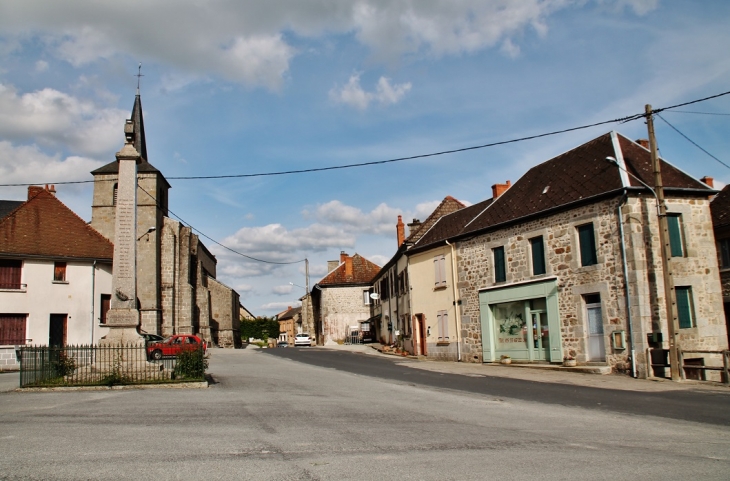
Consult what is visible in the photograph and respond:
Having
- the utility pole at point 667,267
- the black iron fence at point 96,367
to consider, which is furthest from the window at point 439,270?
the black iron fence at point 96,367

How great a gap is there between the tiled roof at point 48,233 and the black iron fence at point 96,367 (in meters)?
15.3

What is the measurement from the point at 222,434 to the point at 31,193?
29.2 metres

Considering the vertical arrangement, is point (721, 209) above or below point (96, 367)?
above

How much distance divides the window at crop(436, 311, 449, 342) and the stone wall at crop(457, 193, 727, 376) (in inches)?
247

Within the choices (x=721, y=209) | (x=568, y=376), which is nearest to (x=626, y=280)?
(x=568, y=376)

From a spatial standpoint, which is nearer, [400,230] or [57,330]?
[57,330]

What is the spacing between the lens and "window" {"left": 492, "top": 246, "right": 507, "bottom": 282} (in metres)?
23.9

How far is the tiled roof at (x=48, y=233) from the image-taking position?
2847 cm

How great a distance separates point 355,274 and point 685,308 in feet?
121

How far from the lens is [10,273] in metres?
27.8

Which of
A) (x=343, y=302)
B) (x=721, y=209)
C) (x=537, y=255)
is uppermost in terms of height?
(x=721, y=209)

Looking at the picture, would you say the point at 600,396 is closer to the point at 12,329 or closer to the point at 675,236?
the point at 675,236

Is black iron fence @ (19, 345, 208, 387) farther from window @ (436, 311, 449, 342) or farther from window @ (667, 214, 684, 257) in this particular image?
window @ (667, 214, 684, 257)

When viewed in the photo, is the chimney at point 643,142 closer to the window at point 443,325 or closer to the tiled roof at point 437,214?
the window at point 443,325
